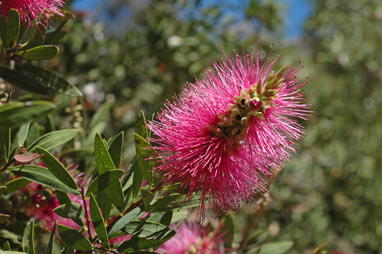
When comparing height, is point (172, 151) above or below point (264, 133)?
below

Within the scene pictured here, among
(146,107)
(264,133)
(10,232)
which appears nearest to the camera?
(264,133)

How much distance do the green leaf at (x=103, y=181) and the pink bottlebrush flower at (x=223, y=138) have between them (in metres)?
0.19

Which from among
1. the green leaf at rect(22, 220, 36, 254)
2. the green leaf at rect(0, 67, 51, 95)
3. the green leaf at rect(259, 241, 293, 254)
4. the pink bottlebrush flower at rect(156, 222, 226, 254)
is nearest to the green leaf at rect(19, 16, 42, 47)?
the green leaf at rect(0, 67, 51, 95)

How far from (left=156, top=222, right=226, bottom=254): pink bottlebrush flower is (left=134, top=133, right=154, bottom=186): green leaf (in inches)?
26.2

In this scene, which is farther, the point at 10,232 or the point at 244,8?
the point at 244,8

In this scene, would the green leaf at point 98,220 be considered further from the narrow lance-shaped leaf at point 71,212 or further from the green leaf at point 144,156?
the green leaf at point 144,156

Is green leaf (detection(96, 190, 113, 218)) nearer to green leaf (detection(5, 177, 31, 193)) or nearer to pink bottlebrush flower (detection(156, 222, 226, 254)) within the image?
green leaf (detection(5, 177, 31, 193))

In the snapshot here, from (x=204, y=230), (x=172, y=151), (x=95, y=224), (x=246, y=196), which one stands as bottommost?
(x=204, y=230)

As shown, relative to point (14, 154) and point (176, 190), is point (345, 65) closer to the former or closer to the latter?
point (176, 190)

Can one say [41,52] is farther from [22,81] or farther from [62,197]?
[62,197]

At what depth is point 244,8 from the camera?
3688 millimetres

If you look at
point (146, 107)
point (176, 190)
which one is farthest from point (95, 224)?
point (146, 107)

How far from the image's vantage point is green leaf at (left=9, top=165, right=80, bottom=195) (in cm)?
129

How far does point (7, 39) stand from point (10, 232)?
803 mm
